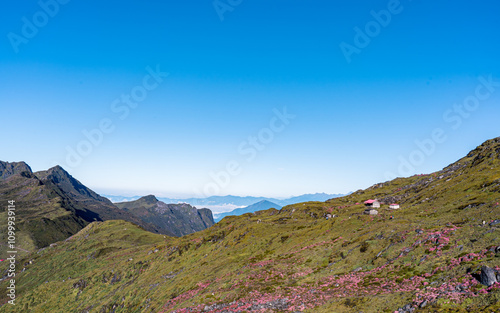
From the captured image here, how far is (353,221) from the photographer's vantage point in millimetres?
85125

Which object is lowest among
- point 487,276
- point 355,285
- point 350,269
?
point 355,285

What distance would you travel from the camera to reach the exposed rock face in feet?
88.1

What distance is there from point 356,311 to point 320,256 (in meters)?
29.6

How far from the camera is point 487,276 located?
1071 inches

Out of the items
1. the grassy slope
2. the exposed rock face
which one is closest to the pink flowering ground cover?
the grassy slope

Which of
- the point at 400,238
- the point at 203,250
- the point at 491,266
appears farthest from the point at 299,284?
the point at 203,250

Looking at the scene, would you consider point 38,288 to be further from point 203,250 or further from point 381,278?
point 381,278

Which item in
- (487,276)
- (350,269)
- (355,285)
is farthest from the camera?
(350,269)

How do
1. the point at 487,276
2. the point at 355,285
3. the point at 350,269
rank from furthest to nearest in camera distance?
the point at 350,269
the point at 355,285
the point at 487,276

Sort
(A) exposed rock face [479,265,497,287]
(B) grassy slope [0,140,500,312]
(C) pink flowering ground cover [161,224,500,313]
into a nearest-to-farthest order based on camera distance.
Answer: (A) exposed rock face [479,265,497,287], (C) pink flowering ground cover [161,224,500,313], (B) grassy slope [0,140,500,312]

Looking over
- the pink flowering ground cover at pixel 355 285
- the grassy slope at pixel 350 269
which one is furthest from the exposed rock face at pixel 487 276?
the grassy slope at pixel 350 269

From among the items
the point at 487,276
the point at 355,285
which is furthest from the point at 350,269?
the point at 487,276

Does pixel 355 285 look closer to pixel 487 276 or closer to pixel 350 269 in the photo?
pixel 350 269

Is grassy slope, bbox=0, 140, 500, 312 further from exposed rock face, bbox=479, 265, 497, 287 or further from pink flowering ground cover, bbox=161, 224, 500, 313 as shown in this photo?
exposed rock face, bbox=479, 265, 497, 287
